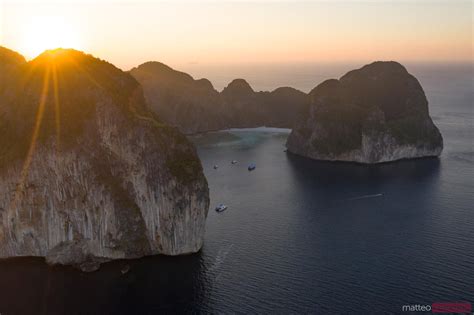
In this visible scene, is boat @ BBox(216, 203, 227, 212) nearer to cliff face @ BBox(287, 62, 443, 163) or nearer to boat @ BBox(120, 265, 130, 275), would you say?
boat @ BBox(120, 265, 130, 275)

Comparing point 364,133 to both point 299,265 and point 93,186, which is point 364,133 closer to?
point 299,265

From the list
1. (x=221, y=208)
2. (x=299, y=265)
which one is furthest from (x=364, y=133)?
(x=299, y=265)

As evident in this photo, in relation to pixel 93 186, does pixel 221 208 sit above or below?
below

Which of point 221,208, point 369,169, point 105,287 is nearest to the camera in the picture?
point 105,287

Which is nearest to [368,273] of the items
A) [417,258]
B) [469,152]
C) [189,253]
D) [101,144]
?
[417,258]

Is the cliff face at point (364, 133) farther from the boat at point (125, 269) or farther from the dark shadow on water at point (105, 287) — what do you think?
the boat at point (125, 269)

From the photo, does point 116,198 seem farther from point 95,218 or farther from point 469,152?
point 469,152
